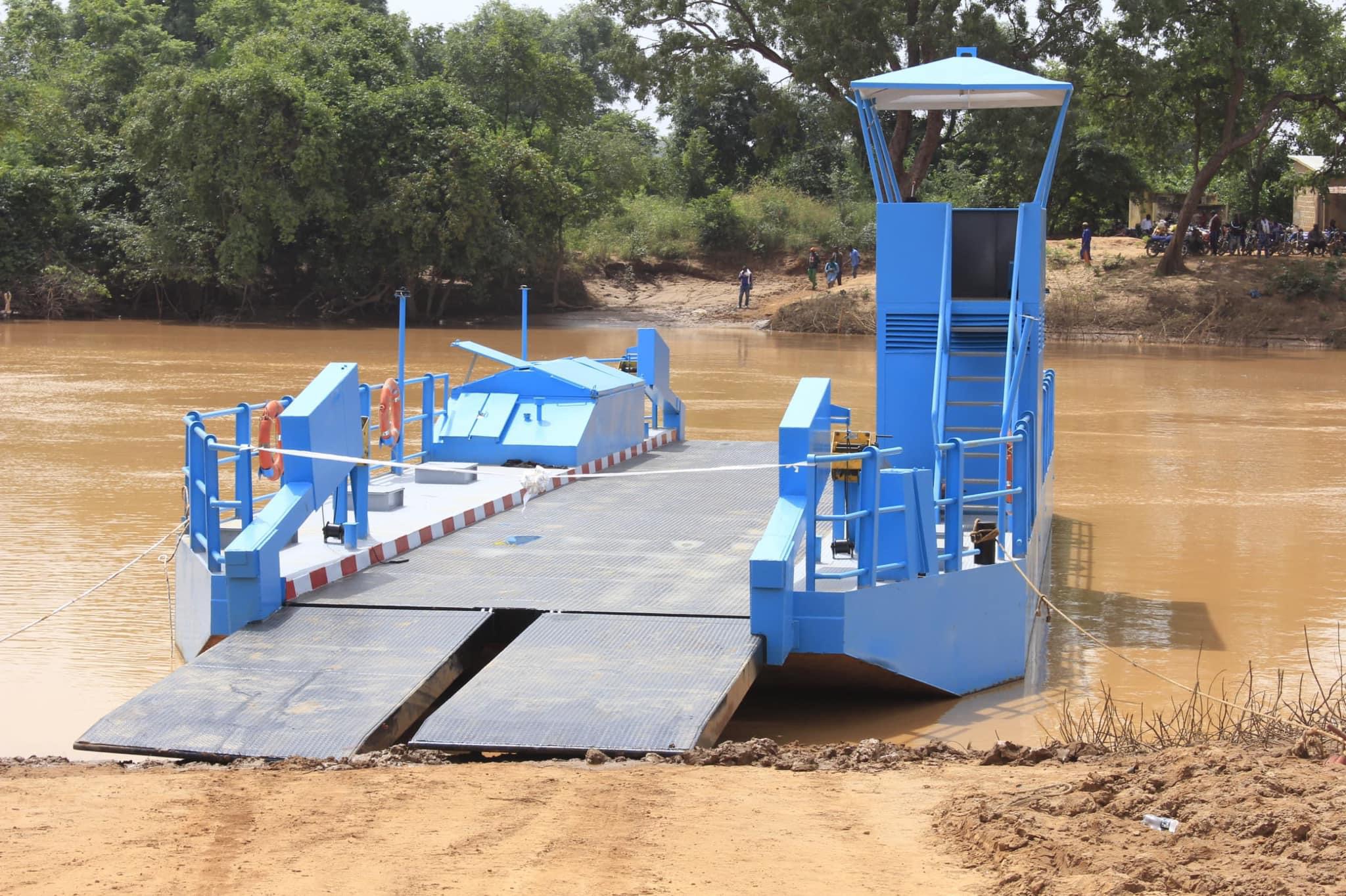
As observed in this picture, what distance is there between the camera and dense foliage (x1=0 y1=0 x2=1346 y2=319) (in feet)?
117

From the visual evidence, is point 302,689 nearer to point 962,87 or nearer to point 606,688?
point 606,688

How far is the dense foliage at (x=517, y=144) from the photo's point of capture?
35.8 meters

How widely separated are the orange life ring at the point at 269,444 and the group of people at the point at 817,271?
113ft

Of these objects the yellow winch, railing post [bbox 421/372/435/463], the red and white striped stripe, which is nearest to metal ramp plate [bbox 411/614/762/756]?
the yellow winch

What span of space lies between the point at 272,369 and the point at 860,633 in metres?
22.6

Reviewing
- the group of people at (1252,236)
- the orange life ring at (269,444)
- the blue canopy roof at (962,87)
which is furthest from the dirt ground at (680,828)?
the group of people at (1252,236)

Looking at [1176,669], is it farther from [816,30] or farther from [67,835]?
[816,30]

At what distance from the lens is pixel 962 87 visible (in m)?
10.9

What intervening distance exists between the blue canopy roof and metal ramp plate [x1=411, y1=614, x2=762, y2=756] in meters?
5.11

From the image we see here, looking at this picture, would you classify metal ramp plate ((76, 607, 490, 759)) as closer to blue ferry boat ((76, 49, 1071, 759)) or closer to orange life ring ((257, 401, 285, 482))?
blue ferry boat ((76, 49, 1071, 759))

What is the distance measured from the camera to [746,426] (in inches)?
814

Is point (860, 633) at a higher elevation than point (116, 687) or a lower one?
higher

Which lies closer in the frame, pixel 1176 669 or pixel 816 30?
pixel 1176 669

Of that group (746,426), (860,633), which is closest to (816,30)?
(746,426)
